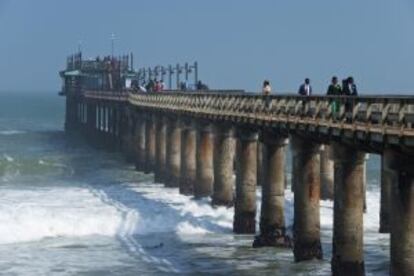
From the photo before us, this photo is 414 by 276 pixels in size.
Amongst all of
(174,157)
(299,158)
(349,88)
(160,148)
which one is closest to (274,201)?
(299,158)

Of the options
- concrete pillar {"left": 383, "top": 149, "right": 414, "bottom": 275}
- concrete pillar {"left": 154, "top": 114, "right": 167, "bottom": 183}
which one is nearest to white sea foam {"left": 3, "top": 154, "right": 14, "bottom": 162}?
concrete pillar {"left": 154, "top": 114, "right": 167, "bottom": 183}

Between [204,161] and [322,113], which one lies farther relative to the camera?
[204,161]

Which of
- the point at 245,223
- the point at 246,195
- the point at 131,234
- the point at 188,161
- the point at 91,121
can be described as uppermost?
the point at 91,121

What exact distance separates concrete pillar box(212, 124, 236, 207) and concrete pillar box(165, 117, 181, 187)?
382 inches

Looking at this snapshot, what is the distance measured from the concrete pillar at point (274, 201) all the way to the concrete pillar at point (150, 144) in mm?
25748

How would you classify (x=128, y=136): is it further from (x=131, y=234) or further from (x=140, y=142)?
(x=131, y=234)

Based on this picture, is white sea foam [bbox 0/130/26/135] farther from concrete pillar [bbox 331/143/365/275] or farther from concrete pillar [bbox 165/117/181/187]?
concrete pillar [bbox 331/143/365/275]

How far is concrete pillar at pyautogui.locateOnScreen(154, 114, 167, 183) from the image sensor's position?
4991cm

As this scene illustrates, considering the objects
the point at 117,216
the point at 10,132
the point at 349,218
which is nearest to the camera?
the point at 349,218

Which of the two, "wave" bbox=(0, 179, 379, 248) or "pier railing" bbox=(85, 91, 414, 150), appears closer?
"pier railing" bbox=(85, 91, 414, 150)

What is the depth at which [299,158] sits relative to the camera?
87.5ft

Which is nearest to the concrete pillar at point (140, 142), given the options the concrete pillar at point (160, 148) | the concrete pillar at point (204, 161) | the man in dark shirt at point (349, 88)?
the concrete pillar at point (160, 148)

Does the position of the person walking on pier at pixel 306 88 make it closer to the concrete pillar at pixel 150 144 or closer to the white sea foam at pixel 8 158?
the concrete pillar at pixel 150 144

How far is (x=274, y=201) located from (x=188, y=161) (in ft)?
47.1
